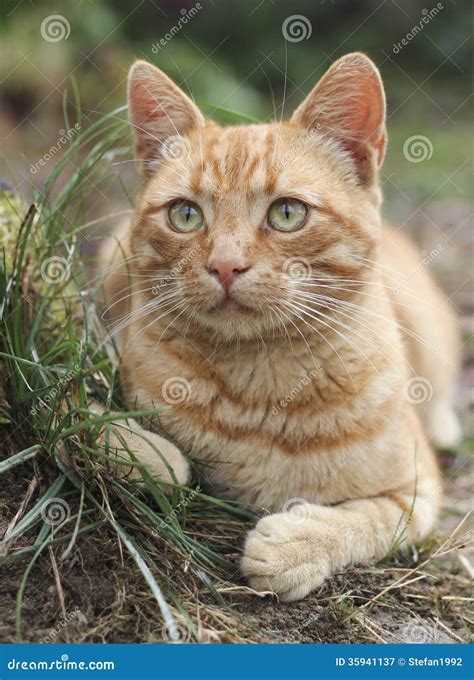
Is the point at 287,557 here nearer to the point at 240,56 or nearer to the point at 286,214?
the point at 286,214

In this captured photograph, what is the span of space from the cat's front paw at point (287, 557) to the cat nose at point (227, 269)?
640 mm

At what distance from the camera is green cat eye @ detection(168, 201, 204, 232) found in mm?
2061

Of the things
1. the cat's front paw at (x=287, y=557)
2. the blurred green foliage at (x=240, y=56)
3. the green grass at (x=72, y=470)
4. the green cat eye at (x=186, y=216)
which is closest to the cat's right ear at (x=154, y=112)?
the green cat eye at (x=186, y=216)

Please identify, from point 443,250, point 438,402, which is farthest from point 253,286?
point 443,250

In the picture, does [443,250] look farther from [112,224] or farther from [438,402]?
[112,224]

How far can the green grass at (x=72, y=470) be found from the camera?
183cm

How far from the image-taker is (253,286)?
6.12ft

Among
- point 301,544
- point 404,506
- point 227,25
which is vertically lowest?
point 301,544

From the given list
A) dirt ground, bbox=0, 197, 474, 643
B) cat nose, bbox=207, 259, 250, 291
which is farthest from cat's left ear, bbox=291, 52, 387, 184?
dirt ground, bbox=0, 197, 474, 643

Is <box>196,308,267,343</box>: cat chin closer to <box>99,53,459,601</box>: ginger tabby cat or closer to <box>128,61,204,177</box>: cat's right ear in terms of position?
<box>99,53,459,601</box>: ginger tabby cat

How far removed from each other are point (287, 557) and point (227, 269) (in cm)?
74

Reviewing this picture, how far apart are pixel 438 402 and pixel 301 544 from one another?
177cm

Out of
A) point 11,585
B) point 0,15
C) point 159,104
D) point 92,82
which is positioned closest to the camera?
point 11,585

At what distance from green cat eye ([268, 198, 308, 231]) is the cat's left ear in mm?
291
